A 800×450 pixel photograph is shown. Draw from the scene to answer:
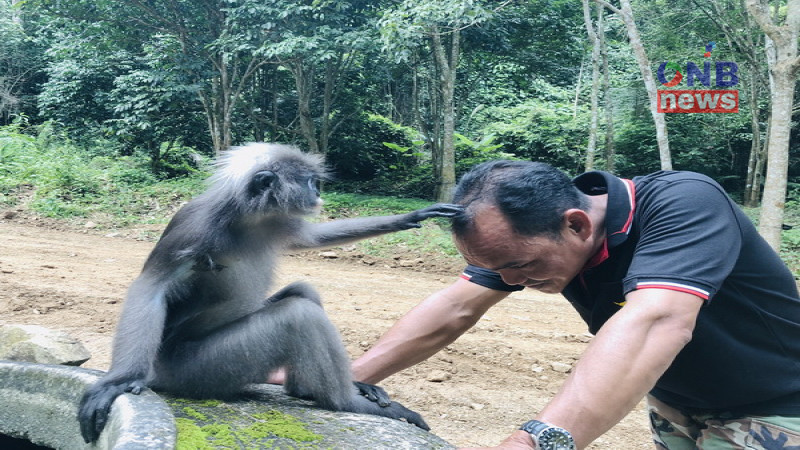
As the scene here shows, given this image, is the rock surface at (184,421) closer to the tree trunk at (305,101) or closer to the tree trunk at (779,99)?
the tree trunk at (779,99)

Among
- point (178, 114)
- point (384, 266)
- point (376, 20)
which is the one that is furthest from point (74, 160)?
point (384, 266)

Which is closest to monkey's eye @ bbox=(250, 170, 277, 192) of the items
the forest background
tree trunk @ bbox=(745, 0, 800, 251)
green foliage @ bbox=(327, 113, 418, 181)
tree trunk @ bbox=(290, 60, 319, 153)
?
tree trunk @ bbox=(745, 0, 800, 251)

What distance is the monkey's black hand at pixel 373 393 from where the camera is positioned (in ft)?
8.95

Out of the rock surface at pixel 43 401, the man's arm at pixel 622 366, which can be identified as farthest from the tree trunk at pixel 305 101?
the man's arm at pixel 622 366

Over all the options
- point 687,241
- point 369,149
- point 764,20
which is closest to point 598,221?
point 687,241

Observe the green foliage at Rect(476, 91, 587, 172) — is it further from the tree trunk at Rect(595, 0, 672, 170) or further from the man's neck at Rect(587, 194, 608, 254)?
the man's neck at Rect(587, 194, 608, 254)

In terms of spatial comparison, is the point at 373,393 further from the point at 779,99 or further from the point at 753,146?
the point at 753,146

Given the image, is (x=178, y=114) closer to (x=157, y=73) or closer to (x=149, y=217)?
(x=157, y=73)

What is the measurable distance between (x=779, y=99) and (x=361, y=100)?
803 centimetres

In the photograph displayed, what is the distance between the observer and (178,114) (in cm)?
1409

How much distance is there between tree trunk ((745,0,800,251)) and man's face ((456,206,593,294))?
6759 millimetres

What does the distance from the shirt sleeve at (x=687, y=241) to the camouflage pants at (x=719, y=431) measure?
65cm

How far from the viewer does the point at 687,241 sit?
5.56ft

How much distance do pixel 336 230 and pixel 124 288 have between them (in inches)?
175
